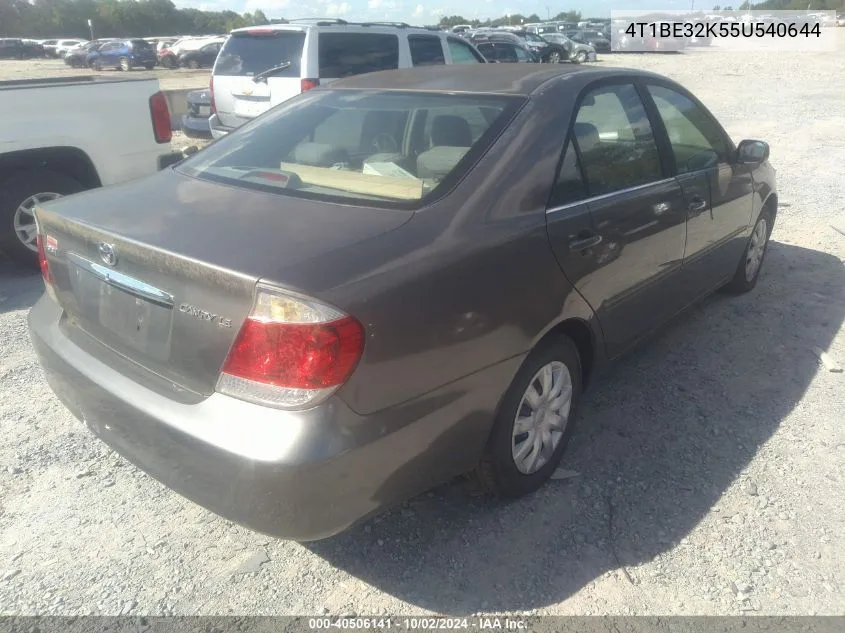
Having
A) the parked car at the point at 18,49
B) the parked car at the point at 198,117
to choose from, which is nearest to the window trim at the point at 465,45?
the parked car at the point at 198,117

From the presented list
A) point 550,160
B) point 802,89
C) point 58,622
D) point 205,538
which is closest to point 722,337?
point 550,160

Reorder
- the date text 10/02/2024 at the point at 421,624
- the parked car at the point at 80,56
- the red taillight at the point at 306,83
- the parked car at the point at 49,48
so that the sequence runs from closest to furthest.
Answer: the date text 10/02/2024 at the point at 421,624, the red taillight at the point at 306,83, the parked car at the point at 80,56, the parked car at the point at 49,48

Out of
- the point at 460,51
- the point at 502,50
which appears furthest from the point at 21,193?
the point at 502,50

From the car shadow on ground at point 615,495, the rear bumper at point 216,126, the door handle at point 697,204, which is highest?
the rear bumper at point 216,126

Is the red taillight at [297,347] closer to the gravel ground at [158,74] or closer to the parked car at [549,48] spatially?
the gravel ground at [158,74]

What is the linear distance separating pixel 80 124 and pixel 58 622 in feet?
13.7

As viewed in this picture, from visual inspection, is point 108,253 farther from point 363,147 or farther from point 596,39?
point 596,39

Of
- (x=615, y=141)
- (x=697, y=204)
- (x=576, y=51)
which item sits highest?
(x=615, y=141)

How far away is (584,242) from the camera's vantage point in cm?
292

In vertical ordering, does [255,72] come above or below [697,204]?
above

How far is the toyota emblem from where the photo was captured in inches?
95.4

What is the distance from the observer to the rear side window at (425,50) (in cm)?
944

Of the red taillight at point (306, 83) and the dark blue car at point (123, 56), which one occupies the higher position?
the dark blue car at point (123, 56)

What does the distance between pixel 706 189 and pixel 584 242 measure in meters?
1.49
